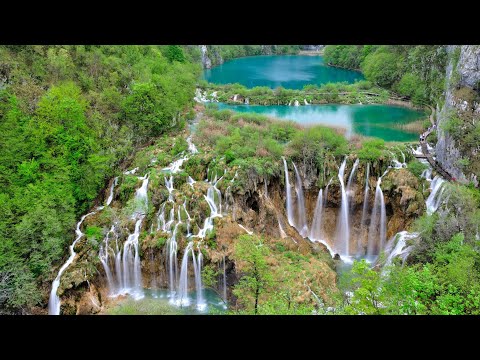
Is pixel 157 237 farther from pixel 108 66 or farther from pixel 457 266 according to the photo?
pixel 108 66

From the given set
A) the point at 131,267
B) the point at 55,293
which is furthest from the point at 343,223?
the point at 55,293

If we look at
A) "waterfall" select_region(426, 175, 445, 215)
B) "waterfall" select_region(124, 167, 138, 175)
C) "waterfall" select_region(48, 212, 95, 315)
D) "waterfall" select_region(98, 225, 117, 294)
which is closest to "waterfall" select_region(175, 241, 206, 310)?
"waterfall" select_region(98, 225, 117, 294)

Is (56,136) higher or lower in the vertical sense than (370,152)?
higher

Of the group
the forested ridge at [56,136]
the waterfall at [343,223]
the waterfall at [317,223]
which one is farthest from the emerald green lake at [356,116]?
the forested ridge at [56,136]

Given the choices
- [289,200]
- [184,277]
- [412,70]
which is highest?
[412,70]

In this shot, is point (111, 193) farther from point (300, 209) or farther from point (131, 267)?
point (300, 209)
